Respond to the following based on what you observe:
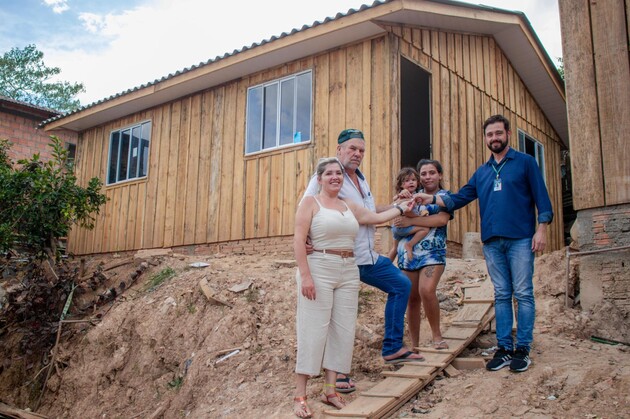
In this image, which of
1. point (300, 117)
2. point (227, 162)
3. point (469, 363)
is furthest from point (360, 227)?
point (227, 162)

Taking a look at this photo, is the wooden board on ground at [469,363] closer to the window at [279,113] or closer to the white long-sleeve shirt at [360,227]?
the white long-sleeve shirt at [360,227]

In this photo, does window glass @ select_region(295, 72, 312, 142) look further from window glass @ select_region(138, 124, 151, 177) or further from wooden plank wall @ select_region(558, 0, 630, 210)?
wooden plank wall @ select_region(558, 0, 630, 210)

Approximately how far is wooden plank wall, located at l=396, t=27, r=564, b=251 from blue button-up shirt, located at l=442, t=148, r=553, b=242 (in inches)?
200

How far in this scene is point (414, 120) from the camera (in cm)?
1280

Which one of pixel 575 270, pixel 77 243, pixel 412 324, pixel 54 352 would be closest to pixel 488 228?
pixel 412 324

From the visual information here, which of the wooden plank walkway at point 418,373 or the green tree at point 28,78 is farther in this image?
the green tree at point 28,78

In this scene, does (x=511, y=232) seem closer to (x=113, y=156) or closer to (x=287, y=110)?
(x=287, y=110)

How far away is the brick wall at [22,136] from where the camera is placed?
17.5m

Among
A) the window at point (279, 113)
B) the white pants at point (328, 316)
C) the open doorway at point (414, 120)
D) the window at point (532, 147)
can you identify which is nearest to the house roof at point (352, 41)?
the window at point (279, 113)

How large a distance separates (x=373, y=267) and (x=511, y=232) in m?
1.14

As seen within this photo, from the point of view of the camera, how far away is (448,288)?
23.7 ft

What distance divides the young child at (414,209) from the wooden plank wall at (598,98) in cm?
206

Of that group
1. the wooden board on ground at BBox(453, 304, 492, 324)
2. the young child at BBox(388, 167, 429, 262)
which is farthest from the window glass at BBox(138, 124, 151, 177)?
the young child at BBox(388, 167, 429, 262)

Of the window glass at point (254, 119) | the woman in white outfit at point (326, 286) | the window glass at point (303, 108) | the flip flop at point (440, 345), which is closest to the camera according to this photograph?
the woman in white outfit at point (326, 286)
